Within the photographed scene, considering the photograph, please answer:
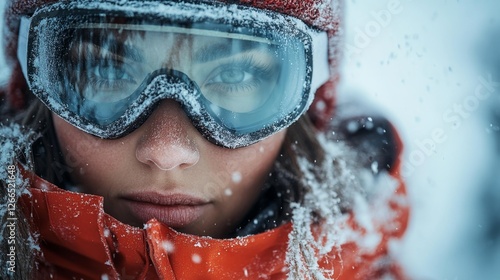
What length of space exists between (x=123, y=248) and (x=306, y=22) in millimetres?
745

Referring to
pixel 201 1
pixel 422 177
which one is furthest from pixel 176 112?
pixel 422 177

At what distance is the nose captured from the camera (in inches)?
45.4

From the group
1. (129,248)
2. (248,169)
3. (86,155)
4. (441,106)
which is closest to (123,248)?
(129,248)

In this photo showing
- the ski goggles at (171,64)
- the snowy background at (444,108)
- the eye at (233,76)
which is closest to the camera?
the ski goggles at (171,64)

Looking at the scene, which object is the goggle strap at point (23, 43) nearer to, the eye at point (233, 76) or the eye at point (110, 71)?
the eye at point (110, 71)

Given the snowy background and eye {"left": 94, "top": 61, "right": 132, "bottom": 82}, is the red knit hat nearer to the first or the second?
eye {"left": 94, "top": 61, "right": 132, "bottom": 82}

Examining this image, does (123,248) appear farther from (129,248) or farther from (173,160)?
(173,160)

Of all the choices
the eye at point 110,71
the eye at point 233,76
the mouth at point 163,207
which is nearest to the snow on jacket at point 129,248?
the mouth at point 163,207

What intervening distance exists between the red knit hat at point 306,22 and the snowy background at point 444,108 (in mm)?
607

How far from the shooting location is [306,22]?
1.29 meters

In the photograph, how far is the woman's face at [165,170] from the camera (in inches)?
46.4

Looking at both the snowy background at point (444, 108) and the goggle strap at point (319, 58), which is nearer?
the goggle strap at point (319, 58)

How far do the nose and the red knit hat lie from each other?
0.32 metres

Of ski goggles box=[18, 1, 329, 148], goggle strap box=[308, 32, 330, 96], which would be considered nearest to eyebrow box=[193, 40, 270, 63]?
ski goggles box=[18, 1, 329, 148]
